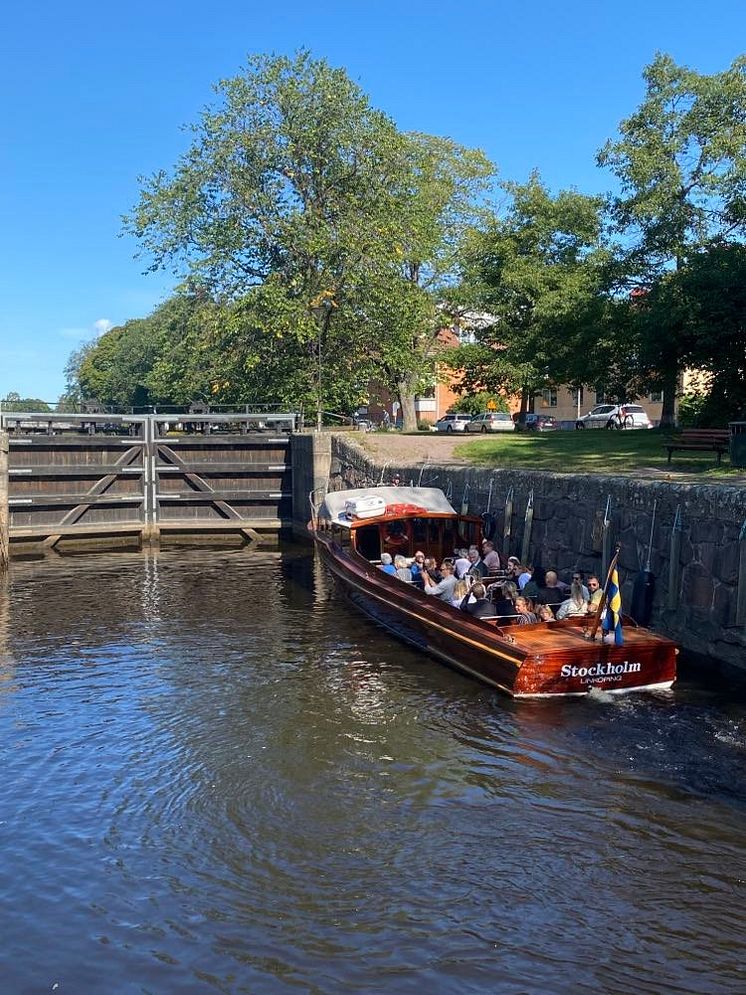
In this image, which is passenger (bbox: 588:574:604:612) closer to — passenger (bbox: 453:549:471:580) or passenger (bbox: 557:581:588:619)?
passenger (bbox: 557:581:588:619)

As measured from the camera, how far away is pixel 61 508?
96.8 feet

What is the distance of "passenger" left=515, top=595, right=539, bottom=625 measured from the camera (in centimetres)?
1423

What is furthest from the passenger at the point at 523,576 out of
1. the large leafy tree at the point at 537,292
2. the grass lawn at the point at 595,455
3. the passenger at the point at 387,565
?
the large leafy tree at the point at 537,292

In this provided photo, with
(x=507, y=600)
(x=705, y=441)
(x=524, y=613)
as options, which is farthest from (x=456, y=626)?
(x=705, y=441)

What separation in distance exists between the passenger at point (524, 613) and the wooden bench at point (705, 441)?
23.4 ft

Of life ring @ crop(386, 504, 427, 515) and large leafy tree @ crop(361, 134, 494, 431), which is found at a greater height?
large leafy tree @ crop(361, 134, 494, 431)

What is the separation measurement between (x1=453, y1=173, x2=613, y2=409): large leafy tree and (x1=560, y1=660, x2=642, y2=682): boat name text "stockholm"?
22.5 meters

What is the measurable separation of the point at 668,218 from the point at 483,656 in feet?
78.7

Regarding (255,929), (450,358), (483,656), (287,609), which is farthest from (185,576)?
(450,358)

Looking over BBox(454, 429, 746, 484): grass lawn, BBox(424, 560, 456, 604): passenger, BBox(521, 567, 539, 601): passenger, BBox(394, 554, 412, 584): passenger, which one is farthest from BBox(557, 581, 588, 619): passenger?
BBox(454, 429, 746, 484): grass lawn

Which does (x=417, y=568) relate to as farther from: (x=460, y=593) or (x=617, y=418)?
(x=617, y=418)

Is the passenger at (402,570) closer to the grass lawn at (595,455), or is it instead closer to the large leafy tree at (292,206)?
the grass lawn at (595,455)

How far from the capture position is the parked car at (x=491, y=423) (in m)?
53.4

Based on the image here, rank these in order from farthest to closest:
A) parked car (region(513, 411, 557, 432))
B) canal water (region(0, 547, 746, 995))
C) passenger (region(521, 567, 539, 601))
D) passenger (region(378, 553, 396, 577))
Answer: parked car (region(513, 411, 557, 432)) < passenger (region(378, 553, 396, 577)) < passenger (region(521, 567, 539, 601)) < canal water (region(0, 547, 746, 995))
